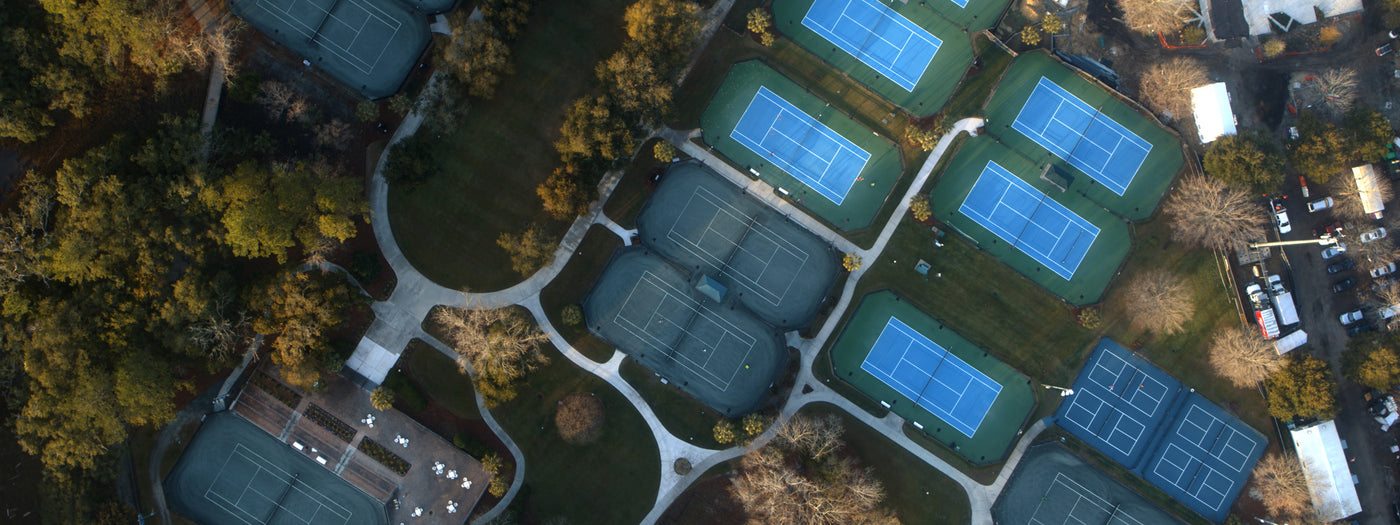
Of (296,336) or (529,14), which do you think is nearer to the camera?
(296,336)

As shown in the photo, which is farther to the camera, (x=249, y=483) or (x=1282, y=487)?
(x=249, y=483)

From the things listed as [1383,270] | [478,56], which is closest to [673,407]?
[478,56]

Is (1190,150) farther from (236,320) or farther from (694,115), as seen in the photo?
(236,320)

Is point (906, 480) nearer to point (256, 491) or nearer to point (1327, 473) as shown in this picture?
point (1327, 473)

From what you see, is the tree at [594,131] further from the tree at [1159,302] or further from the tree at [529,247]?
the tree at [1159,302]

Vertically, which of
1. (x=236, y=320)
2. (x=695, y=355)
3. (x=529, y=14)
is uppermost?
(x=529, y=14)

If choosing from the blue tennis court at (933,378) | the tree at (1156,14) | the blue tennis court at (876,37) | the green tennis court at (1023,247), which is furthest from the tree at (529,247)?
→ the tree at (1156,14)

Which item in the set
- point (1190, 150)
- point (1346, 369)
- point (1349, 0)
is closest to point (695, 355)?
point (1190, 150)
